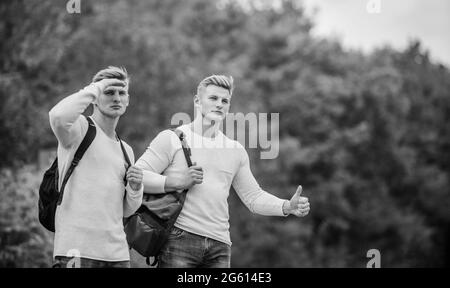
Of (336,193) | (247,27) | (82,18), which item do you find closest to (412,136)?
(336,193)

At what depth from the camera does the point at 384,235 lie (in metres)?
29.5

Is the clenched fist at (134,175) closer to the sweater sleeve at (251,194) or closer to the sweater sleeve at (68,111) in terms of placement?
the sweater sleeve at (68,111)

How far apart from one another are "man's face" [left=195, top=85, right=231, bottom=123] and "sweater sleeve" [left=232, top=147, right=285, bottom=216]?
293mm

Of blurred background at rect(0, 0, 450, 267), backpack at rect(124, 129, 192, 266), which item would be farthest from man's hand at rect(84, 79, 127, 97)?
blurred background at rect(0, 0, 450, 267)

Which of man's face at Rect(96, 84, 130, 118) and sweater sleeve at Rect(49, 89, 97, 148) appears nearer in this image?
sweater sleeve at Rect(49, 89, 97, 148)

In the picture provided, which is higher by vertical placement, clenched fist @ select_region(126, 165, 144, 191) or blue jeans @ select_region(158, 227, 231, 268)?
clenched fist @ select_region(126, 165, 144, 191)

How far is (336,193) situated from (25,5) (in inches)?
635

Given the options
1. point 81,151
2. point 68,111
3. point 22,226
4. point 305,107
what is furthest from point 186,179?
point 305,107

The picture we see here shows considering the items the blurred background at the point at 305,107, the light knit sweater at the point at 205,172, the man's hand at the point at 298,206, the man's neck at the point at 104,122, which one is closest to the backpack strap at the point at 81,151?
the man's neck at the point at 104,122

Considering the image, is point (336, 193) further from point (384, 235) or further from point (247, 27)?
point (247, 27)

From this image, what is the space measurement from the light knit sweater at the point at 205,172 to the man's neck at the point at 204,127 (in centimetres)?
3

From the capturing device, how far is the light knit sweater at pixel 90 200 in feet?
12.6

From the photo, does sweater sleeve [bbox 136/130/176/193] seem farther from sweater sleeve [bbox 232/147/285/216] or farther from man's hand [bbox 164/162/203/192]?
sweater sleeve [bbox 232/147/285/216]

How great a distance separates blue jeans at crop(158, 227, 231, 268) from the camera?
13.9 feet
